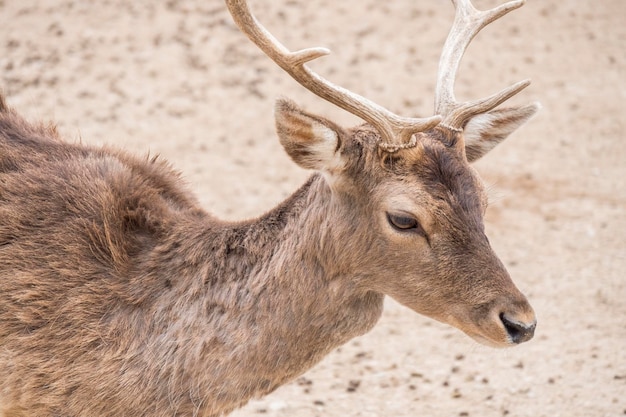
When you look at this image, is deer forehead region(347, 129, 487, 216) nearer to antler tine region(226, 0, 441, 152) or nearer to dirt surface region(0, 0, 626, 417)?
antler tine region(226, 0, 441, 152)

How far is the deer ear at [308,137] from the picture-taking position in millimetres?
4008

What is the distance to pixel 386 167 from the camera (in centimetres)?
409

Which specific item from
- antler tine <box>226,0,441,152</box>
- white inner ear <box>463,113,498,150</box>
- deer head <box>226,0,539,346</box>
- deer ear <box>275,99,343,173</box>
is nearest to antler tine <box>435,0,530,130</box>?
white inner ear <box>463,113,498,150</box>

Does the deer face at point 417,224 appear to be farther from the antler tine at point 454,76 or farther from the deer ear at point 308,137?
the antler tine at point 454,76

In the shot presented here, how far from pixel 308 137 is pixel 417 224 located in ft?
2.07

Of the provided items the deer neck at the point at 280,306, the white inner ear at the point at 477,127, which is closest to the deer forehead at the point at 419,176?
the deer neck at the point at 280,306

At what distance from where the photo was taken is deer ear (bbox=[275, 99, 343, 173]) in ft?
Answer: 13.1

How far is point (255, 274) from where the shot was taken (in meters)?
4.28

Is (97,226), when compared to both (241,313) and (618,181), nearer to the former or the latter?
(241,313)

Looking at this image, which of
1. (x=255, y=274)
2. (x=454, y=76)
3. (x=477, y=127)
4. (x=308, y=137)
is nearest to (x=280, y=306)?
(x=255, y=274)

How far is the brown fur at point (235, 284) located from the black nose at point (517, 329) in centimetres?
3

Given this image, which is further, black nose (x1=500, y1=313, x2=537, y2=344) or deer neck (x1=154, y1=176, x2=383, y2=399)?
deer neck (x1=154, y1=176, x2=383, y2=399)

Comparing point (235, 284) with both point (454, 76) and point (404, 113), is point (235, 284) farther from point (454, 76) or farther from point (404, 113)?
point (404, 113)

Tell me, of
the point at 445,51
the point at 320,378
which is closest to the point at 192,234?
the point at 445,51
